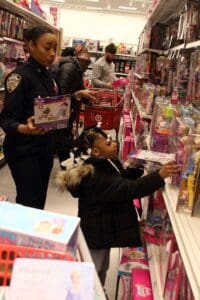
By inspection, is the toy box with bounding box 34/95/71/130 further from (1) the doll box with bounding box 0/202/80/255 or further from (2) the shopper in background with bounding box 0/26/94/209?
(1) the doll box with bounding box 0/202/80/255

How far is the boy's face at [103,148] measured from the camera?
2039 mm

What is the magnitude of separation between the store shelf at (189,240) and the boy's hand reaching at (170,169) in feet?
0.37

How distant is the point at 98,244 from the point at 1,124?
935 mm

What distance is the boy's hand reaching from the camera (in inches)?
63.8

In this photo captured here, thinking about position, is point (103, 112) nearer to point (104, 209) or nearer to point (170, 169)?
point (104, 209)

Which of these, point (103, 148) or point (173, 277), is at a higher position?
Result: point (103, 148)

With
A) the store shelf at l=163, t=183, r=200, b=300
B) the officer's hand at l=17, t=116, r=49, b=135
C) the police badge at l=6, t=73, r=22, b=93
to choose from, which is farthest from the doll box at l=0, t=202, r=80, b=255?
the police badge at l=6, t=73, r=22, b=93

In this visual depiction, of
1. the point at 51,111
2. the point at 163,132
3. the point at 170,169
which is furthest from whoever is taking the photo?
the point at 51,111

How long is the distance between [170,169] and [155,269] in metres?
0.59

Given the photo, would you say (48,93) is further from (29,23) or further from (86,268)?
(29,23)

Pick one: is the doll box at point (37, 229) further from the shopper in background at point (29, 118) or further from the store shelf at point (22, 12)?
the store shelf at point (22, 12)

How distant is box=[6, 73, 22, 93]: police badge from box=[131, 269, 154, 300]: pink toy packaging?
124cm

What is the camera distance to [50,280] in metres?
0.79

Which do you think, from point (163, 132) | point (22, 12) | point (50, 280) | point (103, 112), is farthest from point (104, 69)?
point (50, 280)
